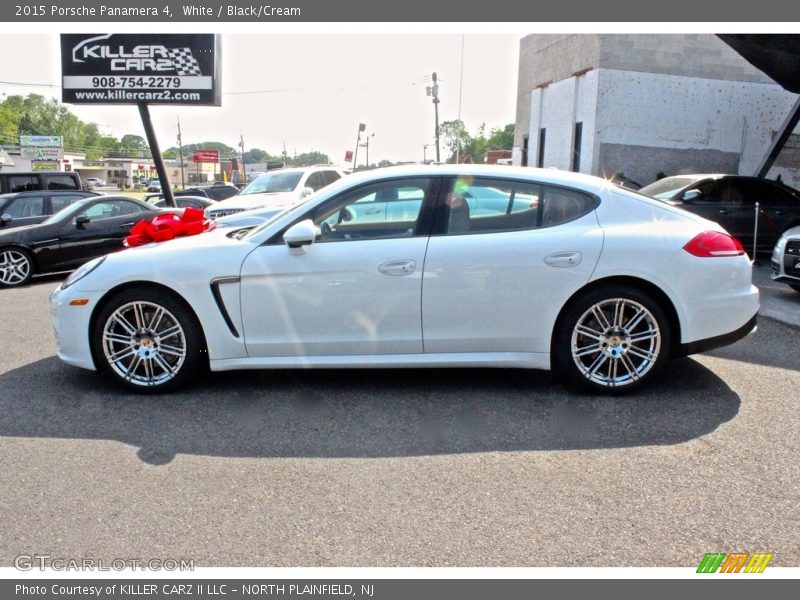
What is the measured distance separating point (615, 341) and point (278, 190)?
354 inches

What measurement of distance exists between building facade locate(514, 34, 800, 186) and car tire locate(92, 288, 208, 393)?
15718 mm

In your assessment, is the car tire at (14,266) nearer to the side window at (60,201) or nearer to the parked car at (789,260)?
the side window at (60,201)

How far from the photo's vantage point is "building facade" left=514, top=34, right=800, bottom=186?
1794cm

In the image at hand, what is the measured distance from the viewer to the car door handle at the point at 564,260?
4.41m

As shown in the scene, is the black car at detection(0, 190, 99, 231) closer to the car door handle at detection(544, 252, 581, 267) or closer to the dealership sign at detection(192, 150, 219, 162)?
the car door handle at detection(544, 252, 581, 267)

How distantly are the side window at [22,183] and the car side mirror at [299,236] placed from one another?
13399 millimetres

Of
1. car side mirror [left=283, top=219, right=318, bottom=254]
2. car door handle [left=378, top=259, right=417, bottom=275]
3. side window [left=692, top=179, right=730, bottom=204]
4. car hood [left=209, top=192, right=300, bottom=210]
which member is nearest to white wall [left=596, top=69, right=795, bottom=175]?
side window [left=692, top=179, right=730, bottom=204]

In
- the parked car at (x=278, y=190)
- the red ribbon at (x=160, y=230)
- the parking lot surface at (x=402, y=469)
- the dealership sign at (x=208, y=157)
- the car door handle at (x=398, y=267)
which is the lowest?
Answer: the parking lot surface at (x=402, y=469)

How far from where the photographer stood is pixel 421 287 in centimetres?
441

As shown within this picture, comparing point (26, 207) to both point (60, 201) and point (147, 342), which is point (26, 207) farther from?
point (147, 342)

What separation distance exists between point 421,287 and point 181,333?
167 centimetres

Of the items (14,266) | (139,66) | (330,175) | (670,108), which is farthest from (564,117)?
(14,266)

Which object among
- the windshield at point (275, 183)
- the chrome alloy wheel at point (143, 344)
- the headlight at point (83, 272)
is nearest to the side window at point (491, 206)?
the chrome alloy wheel at point (143, 344)

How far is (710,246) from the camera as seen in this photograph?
177 inches
